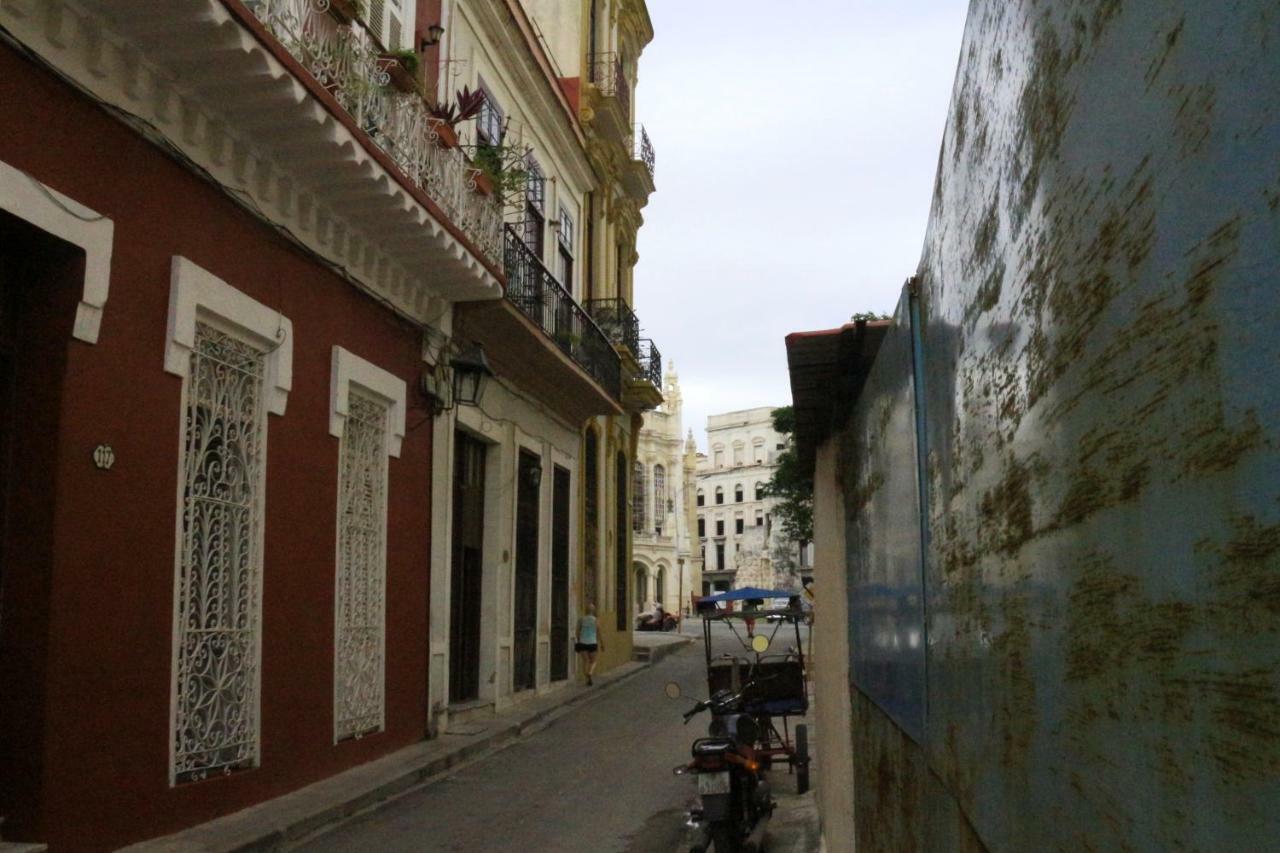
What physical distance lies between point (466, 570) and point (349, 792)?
6.16m

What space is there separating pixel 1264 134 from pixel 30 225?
6966mm

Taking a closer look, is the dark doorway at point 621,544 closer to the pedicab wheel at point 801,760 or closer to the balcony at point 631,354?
the balcony at point 631,354

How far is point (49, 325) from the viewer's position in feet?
23.1

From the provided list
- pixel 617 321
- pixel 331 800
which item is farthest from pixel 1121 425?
pixel 617 321

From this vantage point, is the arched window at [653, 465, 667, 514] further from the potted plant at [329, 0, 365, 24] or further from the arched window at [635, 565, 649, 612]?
the potted plant at [329, 0, 365, 24]

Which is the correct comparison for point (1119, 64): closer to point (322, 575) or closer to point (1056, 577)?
point (1056, 577)

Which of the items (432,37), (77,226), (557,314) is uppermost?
(432,37)

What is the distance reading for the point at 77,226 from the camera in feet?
23.2

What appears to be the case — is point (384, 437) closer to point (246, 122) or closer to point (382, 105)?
point (382, 105)

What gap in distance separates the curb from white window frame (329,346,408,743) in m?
0.51

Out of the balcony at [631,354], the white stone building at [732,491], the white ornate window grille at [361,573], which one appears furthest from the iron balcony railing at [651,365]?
the white stone building at [732,491]

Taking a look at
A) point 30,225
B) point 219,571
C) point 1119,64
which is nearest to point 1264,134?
point 1119,64

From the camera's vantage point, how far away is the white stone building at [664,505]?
64.6 metres

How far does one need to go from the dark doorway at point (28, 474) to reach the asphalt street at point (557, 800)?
6.95 feet
